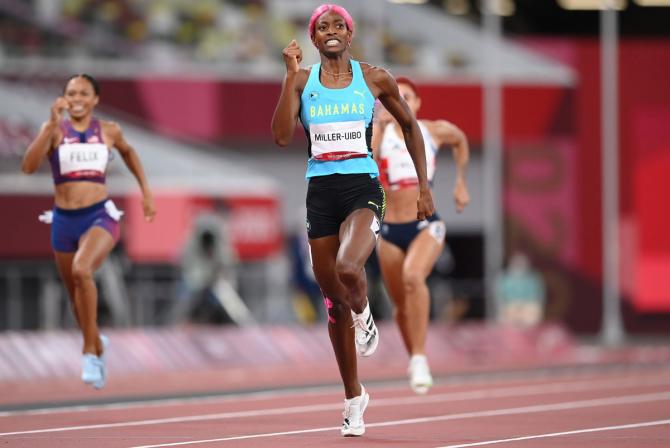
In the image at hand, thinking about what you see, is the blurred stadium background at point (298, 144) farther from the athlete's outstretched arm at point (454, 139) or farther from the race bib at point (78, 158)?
the race bib at point (78, 158)

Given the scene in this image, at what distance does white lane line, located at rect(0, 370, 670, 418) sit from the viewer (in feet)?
47.6

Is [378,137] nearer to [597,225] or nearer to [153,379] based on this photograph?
[153,379]

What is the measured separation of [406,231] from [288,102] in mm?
3917

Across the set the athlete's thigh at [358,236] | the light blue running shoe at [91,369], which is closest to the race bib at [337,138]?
the athlete's thigh at [358,236]

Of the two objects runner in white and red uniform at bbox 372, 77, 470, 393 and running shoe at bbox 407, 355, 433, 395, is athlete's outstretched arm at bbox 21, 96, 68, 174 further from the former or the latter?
running shoe at bbox 407, 355, 433, 395

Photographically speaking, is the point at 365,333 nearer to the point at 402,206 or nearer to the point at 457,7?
the point at 402,206

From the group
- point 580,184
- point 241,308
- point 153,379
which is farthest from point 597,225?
point 153,379

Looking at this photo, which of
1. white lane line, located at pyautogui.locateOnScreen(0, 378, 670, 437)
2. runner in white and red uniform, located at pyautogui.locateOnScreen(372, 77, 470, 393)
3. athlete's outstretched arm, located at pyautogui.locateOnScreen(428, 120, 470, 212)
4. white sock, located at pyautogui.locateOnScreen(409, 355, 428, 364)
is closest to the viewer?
white lane line, located at pyautogui.locateOnScreen(0, 378, 670, 437)

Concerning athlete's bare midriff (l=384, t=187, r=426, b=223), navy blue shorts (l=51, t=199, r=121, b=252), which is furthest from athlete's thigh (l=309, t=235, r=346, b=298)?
navy blue shorts (l=51, t=199, r=121, b=252)

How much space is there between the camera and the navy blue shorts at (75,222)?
45.4 feet

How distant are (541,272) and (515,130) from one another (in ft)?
12.2

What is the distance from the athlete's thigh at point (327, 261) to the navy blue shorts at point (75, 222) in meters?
3.68

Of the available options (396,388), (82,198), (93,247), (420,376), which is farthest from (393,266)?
(396,388)

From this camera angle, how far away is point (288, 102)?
411 inches
